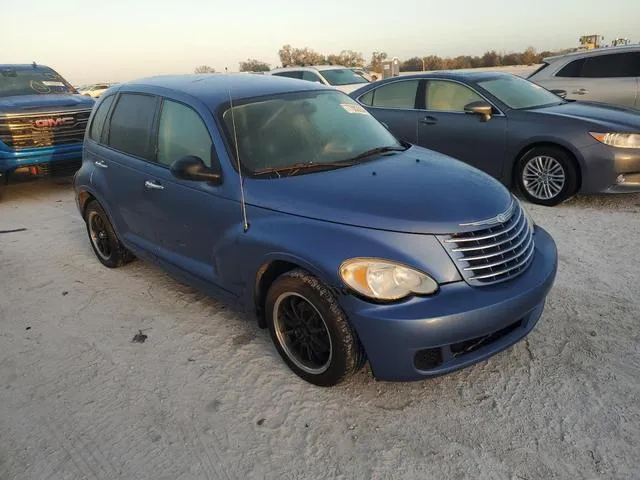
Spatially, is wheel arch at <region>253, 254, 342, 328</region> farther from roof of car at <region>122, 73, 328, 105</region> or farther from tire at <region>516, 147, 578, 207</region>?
tire at <region>516, 147, 578, 207</region>

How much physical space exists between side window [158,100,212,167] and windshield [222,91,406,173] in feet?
0.64

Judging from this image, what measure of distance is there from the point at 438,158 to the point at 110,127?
2.81 m

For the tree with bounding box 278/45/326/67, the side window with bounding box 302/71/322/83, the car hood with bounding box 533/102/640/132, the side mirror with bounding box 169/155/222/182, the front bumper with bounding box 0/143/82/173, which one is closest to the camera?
the side mirror with bounding box 169/155/222/182

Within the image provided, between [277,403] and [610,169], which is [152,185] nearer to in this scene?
[277,403]

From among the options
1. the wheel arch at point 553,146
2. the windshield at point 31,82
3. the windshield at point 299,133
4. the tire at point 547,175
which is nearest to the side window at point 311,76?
the windshield at point 31,82

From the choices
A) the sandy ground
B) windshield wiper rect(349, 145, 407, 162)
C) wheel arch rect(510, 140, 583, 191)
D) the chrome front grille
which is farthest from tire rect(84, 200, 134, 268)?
wheel arch rect(510, 140, 583, 191)

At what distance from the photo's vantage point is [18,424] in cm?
285

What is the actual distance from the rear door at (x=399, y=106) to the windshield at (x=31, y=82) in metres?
5.71

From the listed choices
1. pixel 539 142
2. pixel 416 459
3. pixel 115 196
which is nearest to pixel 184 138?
pixel 115 196

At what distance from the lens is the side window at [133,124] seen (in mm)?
4047

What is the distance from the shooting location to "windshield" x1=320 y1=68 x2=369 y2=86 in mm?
14422

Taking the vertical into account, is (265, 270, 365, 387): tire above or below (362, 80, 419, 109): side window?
below

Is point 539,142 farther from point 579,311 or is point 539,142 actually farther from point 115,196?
point 115,196

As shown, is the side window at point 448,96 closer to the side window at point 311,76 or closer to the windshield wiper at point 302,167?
the windshield wiper at point 302,167
